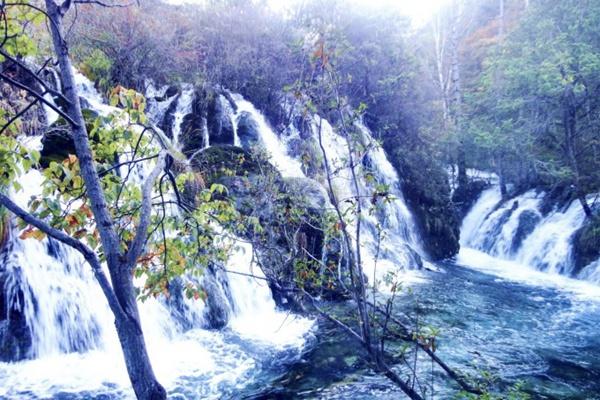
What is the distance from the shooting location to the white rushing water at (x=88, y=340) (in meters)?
5.64

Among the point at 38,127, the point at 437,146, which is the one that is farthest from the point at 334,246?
the point at 437,146

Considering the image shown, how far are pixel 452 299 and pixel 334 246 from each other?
342 cm

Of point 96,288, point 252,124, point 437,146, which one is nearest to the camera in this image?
point 96,288

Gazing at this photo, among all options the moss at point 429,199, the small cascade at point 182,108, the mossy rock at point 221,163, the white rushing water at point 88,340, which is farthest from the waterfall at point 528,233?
the small cascade at point 182,108

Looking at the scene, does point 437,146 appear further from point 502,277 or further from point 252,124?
point 252,124

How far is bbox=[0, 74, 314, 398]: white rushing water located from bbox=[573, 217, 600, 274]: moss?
10.2 meters

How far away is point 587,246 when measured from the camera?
41.8 feet

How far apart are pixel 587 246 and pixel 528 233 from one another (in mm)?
3017

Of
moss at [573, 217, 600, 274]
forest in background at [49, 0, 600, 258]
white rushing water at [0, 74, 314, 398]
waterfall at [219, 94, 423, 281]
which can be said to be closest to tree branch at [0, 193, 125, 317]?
white rushing water at [0, 74, 314, 398]

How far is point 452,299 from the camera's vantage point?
10.5m

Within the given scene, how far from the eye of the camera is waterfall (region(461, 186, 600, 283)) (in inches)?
537

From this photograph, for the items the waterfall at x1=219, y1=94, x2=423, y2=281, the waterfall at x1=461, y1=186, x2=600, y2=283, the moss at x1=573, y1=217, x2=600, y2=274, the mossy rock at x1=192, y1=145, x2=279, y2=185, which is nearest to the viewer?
the mossy rock at x1=192, y1=145, x2=279, y2=185

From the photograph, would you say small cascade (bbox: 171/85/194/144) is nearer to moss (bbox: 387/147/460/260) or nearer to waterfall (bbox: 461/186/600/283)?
moss (bbox: 387/147/460/260)

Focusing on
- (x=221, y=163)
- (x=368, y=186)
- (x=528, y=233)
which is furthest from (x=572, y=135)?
(x=221, y=163)
